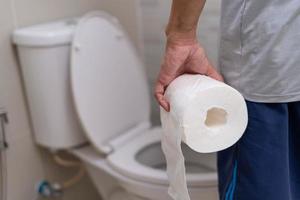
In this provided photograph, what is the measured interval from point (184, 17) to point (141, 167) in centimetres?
55

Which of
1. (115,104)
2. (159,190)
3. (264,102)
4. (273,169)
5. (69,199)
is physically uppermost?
(264,102)

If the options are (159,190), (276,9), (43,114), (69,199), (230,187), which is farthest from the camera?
(69,199)

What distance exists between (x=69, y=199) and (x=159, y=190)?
478mm

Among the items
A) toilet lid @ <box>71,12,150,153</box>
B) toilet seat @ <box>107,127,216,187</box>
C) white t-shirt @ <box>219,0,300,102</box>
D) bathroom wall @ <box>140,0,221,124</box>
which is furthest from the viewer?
bathroom wall @ <box>140,0,221,124</box>

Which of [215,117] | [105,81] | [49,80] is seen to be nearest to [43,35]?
[49,80]

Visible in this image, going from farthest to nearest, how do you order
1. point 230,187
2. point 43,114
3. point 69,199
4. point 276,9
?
point 69,199 < point 43,114 < point 230,187 < point 276,9

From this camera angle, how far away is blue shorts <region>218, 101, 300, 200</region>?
75cm

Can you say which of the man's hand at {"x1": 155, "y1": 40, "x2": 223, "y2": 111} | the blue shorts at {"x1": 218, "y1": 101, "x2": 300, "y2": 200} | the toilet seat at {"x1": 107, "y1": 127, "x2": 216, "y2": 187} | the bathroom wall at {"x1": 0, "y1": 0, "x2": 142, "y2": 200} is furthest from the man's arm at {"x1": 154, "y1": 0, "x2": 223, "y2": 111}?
the bathroom wall at {"x1": 0, "y1": 0, "x2": 142, "y2": 200}

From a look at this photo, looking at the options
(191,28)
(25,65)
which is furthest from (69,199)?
(191,28)

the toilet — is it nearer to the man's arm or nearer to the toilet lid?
the toilet lid

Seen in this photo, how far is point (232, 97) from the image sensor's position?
72cm

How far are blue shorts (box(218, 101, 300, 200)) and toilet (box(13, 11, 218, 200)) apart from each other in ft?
1.02

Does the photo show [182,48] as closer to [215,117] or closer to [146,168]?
[215,117]

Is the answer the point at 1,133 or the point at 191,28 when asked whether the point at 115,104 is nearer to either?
the point at 1,133
